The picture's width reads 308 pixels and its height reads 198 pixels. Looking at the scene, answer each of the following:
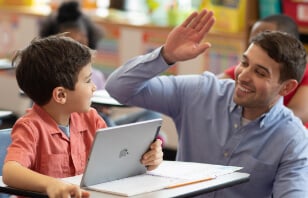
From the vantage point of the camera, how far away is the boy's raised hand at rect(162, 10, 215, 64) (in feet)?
8.01

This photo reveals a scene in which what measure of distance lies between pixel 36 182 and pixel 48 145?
0.86 ft

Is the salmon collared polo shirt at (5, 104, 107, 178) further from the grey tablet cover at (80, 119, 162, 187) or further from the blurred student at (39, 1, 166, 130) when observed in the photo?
the blurred student at (39, 1, 166, 130)

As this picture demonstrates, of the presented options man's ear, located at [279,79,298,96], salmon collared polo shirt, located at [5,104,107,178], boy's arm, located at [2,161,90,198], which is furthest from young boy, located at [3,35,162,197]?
man's ear, located at [279,79,298,96]

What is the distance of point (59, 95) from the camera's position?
6.75 feet

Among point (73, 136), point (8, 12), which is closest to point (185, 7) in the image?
point (8, 12)

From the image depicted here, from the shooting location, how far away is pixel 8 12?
566cm

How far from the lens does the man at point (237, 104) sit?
237 cm

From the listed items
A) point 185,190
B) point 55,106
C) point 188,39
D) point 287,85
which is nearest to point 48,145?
point 55,106

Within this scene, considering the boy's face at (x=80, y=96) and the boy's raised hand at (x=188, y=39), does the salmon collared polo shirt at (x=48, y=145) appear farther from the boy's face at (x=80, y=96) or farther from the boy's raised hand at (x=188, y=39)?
the boy's raised hand at (x=188, y=39)

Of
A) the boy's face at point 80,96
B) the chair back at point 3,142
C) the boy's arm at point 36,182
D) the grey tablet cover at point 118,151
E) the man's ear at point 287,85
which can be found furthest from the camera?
the man's ear at point 287,85

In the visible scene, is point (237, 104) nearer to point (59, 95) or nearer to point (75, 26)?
point (59, 95)

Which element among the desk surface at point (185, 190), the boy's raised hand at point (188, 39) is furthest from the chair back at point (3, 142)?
the boy's raised hand at point (188, 39)

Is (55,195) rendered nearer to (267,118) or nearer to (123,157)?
(123,157)

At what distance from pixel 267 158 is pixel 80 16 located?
6.43 feet
